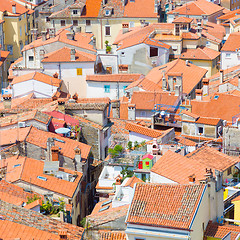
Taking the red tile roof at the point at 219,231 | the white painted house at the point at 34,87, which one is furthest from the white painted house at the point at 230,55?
the red tile roof at the point at 219,231

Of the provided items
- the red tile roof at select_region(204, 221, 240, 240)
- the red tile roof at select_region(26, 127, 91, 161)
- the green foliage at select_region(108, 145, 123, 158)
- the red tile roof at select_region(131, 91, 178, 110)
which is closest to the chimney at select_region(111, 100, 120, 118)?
the red tile roof at select_region(131, 91, 178, 110)

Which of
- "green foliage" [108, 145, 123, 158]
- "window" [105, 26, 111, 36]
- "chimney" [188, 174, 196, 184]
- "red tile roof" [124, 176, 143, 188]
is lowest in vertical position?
"window" [105, 26, 111, 36]

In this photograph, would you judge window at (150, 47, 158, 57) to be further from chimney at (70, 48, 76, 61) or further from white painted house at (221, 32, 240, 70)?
chimney at (70, 48, 76, 61)

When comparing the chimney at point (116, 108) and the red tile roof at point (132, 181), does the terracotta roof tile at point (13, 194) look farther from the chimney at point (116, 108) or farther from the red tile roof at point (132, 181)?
the chimney at point (116, 108)

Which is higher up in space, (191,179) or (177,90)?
(191,179)

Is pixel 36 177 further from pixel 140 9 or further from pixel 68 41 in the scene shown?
pixel 140 9

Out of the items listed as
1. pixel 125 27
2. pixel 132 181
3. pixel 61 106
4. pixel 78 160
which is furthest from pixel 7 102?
pixel 125 27

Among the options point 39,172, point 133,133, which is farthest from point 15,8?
point 39,172
